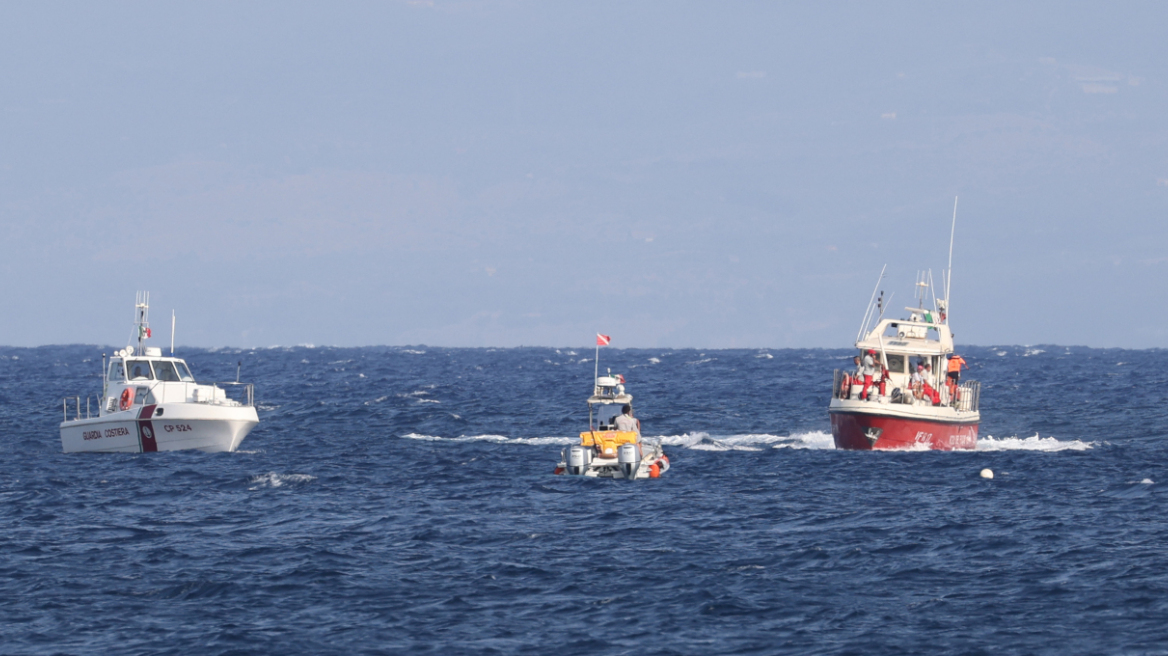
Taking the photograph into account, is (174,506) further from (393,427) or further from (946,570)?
(393,427)

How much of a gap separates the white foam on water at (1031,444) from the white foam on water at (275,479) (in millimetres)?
22560

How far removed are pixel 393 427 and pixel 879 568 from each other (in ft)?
110

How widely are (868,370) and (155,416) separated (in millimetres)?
23427

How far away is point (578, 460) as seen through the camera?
39031mm

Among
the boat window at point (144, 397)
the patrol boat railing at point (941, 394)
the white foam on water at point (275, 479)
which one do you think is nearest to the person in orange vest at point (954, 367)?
the patrol boat railing at point (941, 394)

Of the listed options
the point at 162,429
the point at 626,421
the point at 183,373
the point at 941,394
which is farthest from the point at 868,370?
the point at 183,373

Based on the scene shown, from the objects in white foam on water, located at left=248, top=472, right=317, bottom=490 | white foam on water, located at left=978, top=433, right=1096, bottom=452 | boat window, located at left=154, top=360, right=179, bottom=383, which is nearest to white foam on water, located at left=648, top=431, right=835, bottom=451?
white foam on water, located at left=978, top=433, right=1096, bottom=452

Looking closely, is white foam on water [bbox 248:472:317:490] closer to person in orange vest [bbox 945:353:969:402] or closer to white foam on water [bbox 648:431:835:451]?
white foam on water [bbox 648:431:835:451]

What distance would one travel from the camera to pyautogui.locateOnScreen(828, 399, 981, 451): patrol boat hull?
44031mm

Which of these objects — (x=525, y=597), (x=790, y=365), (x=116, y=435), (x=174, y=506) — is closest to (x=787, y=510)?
(x=525, y=597)

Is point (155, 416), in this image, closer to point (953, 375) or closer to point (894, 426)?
point (894, 426)

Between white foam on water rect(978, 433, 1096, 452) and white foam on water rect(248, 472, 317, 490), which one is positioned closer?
white foam on water rect(248, 472, 317, 490)

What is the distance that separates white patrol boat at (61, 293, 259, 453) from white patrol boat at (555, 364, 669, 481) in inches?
479

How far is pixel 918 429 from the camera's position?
1745 inches
